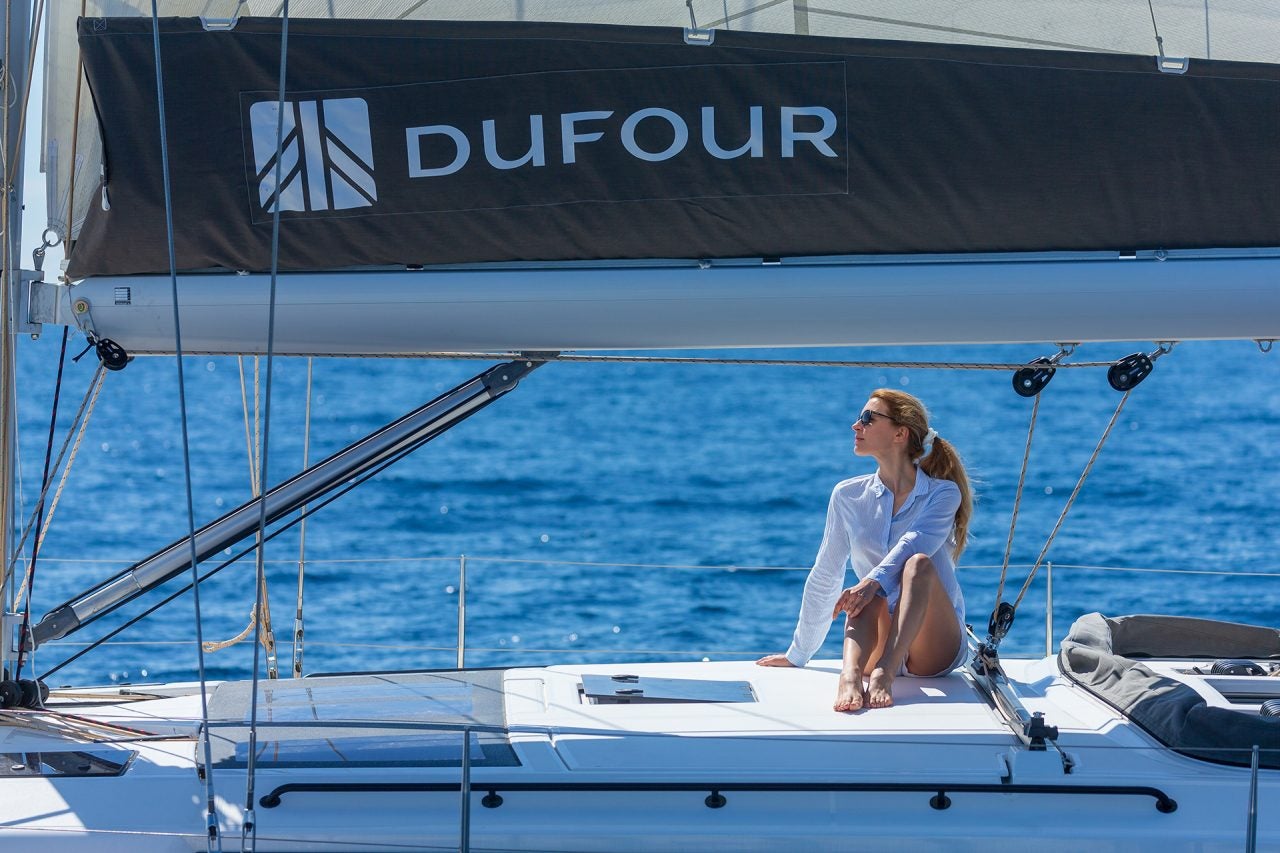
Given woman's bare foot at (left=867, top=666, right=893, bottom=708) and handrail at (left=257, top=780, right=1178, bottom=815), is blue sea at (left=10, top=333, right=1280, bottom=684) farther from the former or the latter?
handrail at (left=257, top=780, right=1178, bottom=815)

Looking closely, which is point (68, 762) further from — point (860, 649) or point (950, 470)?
point (950, 470)

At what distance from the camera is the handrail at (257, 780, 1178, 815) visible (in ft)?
8.92

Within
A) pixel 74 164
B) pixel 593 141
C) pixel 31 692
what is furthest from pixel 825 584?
pixel 74 164

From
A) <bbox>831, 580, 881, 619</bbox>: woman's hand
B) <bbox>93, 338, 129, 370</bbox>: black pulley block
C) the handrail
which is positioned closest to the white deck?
the handrail

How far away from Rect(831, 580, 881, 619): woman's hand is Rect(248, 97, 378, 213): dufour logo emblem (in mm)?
1296

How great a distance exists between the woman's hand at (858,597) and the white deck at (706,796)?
0.76 ft

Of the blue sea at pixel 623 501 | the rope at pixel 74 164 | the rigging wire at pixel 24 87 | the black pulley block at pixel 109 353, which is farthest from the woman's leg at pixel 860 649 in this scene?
the blue sea at pixel 623 501

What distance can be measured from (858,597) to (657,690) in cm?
49

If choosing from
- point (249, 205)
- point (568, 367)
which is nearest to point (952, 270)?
point (249, 205)

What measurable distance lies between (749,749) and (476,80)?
4.71 feet

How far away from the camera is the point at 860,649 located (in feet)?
10.6

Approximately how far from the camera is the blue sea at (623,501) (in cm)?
1063

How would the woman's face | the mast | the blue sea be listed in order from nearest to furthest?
1. the mast
2. the woman's face
3. the blue sea

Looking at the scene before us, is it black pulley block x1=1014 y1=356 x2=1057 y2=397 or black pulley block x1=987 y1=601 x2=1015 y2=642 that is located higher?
black pulley block x1=1014 y1=356 x2=1057 y2=397
